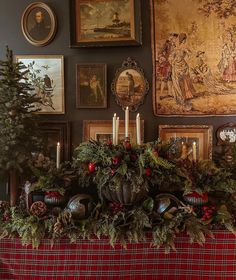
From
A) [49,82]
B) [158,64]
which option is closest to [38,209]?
[49,82]

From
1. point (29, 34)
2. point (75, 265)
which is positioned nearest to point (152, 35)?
point (29, 34)

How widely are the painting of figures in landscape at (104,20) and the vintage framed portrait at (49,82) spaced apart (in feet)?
0.90

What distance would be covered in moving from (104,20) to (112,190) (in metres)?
1.26

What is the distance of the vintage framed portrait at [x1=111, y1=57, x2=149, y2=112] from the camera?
226cm

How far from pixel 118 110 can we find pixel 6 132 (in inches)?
32.2

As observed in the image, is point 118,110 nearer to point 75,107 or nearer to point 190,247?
point 75,107

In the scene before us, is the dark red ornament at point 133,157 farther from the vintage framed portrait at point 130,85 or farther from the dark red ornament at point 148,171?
the vintage framed portrait at point 130,85

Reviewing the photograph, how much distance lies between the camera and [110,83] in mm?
2299

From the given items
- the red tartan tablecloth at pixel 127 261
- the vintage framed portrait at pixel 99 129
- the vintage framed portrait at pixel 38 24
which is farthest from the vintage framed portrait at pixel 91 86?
the red tartan tablecloth at pixel 127 261

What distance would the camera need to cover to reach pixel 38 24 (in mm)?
2297

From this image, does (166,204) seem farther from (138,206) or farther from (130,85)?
(130,85)

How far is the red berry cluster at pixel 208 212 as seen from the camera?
175cm

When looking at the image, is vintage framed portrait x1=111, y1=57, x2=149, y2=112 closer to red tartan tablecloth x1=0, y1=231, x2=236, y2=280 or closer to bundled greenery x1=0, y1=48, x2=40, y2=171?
bundled greenery x1=0, y1=48, x2=40, y2=171

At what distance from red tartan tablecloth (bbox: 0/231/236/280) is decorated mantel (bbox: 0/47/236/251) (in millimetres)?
70
